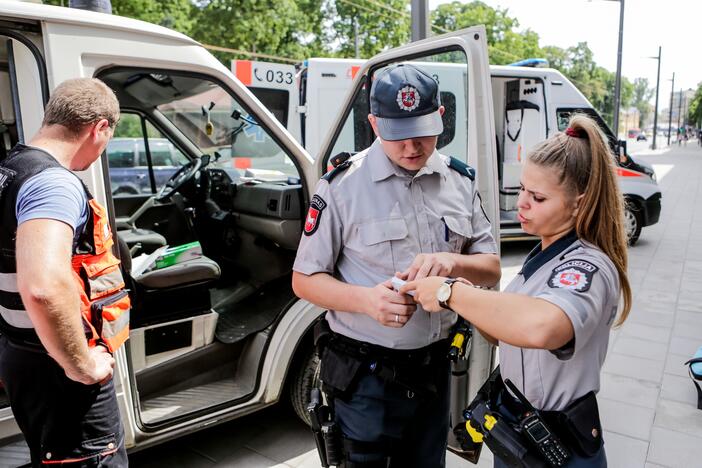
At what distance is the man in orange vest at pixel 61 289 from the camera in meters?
1.61

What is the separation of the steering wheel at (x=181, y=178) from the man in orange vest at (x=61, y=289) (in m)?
1.94

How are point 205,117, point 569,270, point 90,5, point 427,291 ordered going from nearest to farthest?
point 569,270 < point 427,291 < point 90,5 < point 205,117

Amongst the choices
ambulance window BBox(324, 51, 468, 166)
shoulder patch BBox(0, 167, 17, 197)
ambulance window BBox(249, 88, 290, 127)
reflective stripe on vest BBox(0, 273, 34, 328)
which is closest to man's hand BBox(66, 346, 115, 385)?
reflective stripe on vest BBox(0, 273, 34, 328)

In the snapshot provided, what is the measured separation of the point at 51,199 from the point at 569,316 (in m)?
1.46

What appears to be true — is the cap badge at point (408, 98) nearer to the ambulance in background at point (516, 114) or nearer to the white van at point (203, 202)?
the white van at point (203, 202)

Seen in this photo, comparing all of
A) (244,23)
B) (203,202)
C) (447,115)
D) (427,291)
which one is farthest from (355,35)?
(427,291)

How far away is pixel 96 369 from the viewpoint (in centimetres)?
176

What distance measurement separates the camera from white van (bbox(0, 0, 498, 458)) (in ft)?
7.09

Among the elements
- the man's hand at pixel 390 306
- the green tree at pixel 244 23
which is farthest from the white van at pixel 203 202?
the green tree at pixel 244 23

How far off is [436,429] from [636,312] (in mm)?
4279

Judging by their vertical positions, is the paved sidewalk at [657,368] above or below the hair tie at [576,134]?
below

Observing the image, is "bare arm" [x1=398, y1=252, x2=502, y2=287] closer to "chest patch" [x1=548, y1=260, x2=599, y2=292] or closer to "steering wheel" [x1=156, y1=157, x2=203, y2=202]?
"chest patch" [x1=548, y1=260, x2=599, y2=292]

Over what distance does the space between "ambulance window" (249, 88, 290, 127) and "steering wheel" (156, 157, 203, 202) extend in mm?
5538

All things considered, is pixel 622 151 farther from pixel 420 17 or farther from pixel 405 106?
pixel 405 106
